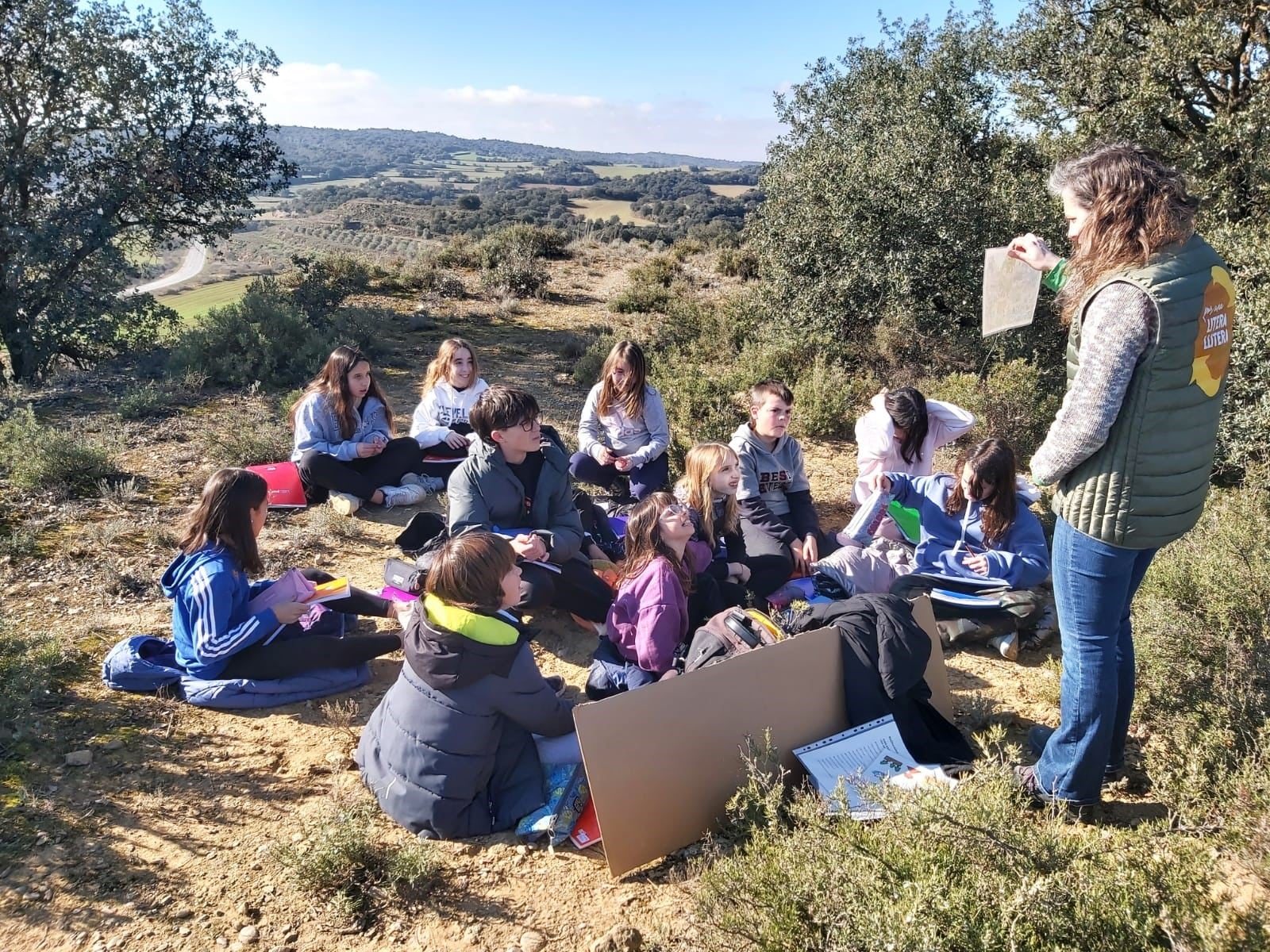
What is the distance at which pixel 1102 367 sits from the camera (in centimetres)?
214

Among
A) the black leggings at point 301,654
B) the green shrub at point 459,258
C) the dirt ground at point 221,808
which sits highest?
the green shrub at point 459,258

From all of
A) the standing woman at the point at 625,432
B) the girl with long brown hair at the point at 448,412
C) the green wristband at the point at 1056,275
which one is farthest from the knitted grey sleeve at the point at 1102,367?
the girl with long brown hair at the point at 448,412

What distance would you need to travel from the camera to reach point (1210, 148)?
756 cm

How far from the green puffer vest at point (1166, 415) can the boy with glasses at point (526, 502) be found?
95.8 inches

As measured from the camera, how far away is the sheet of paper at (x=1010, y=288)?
296cm

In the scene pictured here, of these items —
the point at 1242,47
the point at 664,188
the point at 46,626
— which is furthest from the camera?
the point at 664,188

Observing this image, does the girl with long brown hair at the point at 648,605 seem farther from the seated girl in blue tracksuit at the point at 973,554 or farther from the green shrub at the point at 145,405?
the green shrub at the point at 145,405

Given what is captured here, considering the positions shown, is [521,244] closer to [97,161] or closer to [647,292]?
[647,292]

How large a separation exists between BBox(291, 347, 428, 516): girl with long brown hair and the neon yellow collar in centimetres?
304

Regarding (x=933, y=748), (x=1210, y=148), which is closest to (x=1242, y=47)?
(x=1210, y=148)

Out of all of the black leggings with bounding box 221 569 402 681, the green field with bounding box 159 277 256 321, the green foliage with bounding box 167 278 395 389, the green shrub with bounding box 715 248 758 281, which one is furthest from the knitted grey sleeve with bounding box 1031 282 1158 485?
the green field with bounding box 159 277 256 321

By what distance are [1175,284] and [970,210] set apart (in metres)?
7.07

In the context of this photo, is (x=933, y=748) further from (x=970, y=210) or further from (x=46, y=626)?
(x=970, y=210)

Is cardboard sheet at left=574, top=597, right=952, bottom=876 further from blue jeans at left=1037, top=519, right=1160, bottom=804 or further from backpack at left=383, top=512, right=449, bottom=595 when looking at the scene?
backpack at left=383, top=512, right=449, bottom=595
